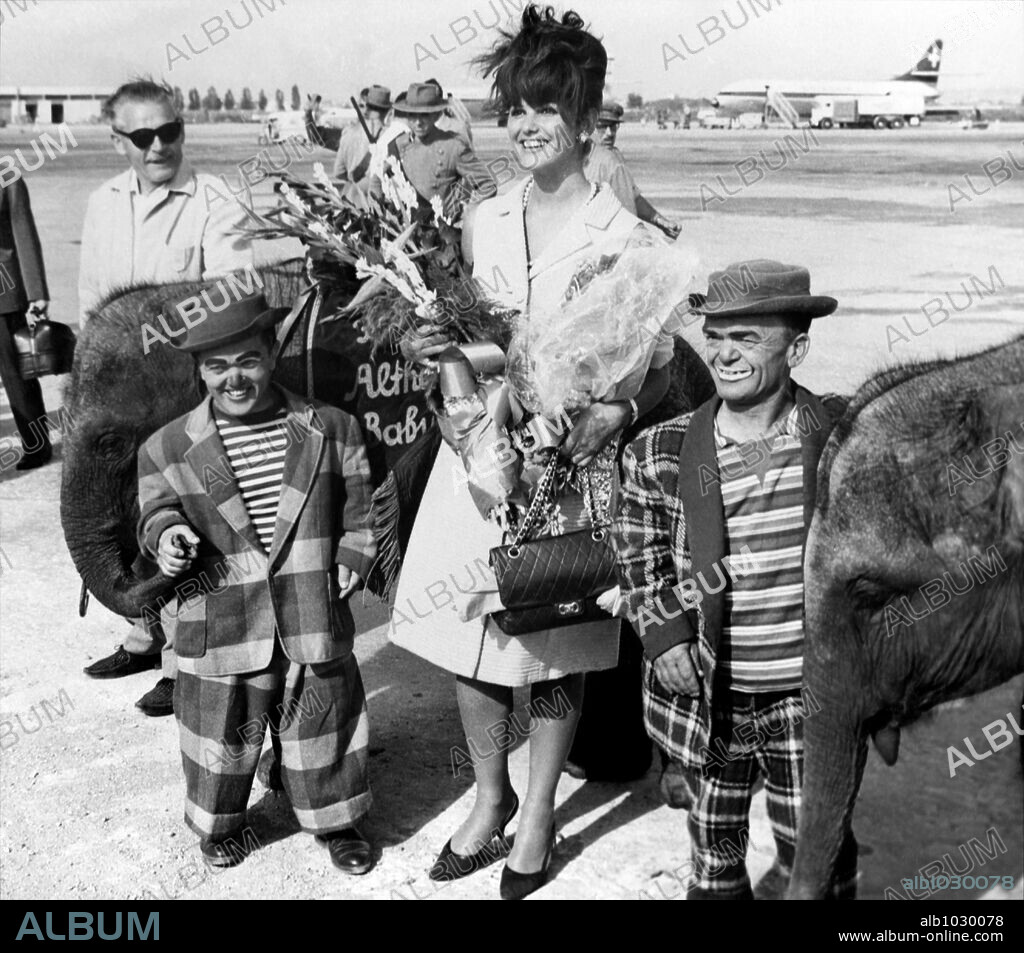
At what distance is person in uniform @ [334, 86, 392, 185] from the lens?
39.7ft

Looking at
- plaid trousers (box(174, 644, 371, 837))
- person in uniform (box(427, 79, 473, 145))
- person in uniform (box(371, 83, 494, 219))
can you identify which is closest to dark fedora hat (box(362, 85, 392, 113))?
person in uniform (box(427, 79, 473, 145))

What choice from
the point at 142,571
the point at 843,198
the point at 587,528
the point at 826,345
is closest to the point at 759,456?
the point at 587,528

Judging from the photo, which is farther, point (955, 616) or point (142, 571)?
point (142, 571)

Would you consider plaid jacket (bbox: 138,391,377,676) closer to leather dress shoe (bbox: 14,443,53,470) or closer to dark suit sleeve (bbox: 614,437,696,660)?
dark suit sleeve (bbox: 614,437,696,660)

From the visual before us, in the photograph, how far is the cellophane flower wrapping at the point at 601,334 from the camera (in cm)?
342

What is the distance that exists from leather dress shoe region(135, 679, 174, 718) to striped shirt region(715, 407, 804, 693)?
9.22 feet

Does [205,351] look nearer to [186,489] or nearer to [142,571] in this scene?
[186,489]

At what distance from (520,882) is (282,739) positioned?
2.94 ft

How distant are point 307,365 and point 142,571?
3.67ft

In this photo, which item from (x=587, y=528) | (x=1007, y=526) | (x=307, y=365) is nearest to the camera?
(x=1007, y=526)

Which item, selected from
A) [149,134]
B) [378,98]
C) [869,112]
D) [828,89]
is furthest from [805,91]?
[149,134]

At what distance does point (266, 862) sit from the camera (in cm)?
409

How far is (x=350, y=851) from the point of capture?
402 cm

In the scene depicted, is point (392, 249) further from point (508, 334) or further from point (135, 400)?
point (135, 400)
